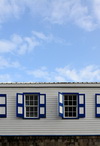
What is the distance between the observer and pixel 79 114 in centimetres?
1430

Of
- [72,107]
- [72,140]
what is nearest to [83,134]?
[72,140]

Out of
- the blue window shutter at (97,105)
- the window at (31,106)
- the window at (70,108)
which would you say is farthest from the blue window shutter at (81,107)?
the window at (31,106)

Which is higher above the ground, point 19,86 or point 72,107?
point 19,86

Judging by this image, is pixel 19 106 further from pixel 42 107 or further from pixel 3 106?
pixel 42 107

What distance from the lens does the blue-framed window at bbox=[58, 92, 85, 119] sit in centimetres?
1434

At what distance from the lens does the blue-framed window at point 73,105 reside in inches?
564

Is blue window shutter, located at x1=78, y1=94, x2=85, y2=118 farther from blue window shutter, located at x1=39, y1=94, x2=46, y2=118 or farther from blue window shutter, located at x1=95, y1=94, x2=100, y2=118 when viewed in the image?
blue window shutter, located at x1=39, y1=94, x2=46, y2=118

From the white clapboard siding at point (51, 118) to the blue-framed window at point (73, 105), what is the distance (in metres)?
0.26

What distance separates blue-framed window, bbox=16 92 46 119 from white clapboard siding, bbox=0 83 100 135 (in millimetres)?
260

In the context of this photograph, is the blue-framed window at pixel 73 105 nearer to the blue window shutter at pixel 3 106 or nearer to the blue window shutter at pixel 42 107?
the blue window shutter at pixel 42 107

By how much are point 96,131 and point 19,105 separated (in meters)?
5.05

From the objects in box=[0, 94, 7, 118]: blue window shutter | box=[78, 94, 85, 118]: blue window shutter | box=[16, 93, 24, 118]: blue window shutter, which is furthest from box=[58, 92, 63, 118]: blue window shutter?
box=[0, 94, 7, 118]: blue window shutter

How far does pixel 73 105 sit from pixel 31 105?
2.61 meters

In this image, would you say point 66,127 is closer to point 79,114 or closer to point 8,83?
point 79,114
